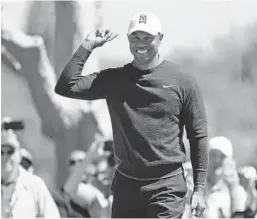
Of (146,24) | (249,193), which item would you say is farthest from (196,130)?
(249,193)

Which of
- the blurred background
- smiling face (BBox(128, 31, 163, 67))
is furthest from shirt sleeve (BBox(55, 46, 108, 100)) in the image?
the blurred background

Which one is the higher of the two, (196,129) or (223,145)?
(196,129)

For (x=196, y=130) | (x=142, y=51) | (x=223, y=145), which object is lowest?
(x=223, y=145)

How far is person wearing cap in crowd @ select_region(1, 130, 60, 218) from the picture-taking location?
4.27 m

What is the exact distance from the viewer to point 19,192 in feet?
14.0

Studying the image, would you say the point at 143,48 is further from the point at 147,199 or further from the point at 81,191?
the point at 81,191

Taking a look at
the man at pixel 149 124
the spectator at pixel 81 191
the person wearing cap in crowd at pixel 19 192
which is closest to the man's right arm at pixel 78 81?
the man at pixel 149 124

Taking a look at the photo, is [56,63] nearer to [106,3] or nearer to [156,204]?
[106,3]

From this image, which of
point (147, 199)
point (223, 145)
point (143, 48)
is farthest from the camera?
point (223, 145)

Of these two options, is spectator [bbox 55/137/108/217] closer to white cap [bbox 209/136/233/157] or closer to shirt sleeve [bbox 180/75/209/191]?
white cap [bbox 209/136/233/157]

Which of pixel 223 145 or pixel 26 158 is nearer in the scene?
pixel 223 145

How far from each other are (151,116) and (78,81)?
1.16 ft

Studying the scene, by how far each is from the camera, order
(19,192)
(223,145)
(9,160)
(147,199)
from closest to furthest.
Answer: (147,199) < (223,145) < (19,192) < (9,160)

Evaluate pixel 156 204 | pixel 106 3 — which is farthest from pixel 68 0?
pixel 156 204
